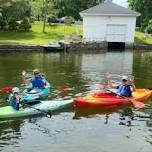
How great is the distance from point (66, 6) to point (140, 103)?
6922 cm

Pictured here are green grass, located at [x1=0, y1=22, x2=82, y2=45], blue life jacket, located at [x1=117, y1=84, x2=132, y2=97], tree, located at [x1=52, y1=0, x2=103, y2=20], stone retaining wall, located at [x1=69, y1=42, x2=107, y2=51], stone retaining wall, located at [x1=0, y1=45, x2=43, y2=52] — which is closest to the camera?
blue life jacket, located at [x1=117, y1=84, x2=132, y2=97]

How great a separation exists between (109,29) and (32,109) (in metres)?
48.4

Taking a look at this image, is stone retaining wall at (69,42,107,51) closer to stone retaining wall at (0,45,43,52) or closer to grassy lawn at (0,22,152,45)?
grassy lawn at (0,22,152,45)

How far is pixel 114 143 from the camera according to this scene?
1889 centimetres

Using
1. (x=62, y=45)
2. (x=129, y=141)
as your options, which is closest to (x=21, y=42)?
(x=62, y=45)

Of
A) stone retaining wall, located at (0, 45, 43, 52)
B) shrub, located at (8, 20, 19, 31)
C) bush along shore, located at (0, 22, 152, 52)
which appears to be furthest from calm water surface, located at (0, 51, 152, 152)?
shrub, located at (8, 20, 19, 31)

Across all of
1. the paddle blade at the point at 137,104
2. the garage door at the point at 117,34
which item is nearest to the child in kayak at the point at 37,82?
the paddle blade at the point at 137,104

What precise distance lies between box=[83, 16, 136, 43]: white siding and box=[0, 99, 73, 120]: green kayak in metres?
45.5

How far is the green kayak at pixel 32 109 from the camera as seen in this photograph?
21953 mm

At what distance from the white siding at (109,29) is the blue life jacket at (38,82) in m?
43.0

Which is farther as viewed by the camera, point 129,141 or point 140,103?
point 140,103

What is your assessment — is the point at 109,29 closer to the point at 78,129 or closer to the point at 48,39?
the point at 48,39

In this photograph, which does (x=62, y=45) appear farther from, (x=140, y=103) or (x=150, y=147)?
(x=150, y=147)

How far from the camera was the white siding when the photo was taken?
228 ft
